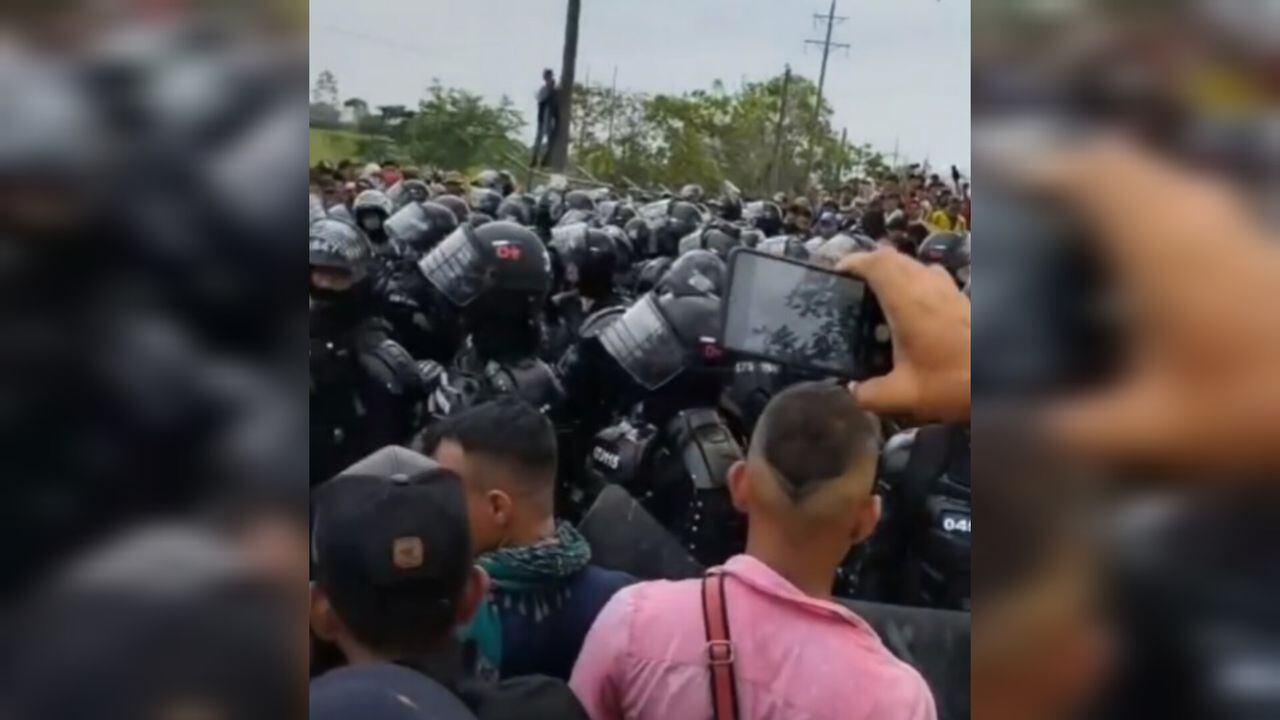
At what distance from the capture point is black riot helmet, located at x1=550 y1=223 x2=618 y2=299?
6366 mm

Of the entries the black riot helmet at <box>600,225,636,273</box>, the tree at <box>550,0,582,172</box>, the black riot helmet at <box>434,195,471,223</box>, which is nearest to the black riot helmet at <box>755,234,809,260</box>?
the tree at <box>550,0,582,172</box>

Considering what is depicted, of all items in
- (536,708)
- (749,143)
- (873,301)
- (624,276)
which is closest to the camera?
(536,708)

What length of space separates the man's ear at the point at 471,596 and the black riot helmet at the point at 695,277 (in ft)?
8.25

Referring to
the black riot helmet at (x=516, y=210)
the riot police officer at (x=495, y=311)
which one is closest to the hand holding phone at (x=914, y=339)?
the riot police officer at (x=495, y=311)

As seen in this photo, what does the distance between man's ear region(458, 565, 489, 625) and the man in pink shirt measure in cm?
24

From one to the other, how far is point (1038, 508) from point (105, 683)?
0.49m

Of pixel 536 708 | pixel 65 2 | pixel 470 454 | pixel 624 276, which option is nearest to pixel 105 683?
pixel 65 2

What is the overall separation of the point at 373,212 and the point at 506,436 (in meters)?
5.33

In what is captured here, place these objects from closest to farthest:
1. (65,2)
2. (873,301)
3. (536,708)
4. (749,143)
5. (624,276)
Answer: (65,2) < (536,708) < (873,301) < (624,276) < (749,143)

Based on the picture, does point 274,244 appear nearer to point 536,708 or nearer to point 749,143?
point 536,708

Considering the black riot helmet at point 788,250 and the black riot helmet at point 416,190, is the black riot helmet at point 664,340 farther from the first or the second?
the black riot helmet at point 416,190

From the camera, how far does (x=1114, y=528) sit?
2.65ft

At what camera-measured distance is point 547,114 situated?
17.6ft

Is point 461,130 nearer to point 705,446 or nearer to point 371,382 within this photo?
point 371,382
